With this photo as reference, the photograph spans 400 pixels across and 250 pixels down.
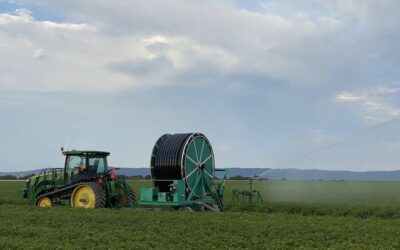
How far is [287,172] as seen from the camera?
2934cm

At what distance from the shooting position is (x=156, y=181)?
2355 cm

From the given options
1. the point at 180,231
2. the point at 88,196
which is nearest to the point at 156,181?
the point at 88,196

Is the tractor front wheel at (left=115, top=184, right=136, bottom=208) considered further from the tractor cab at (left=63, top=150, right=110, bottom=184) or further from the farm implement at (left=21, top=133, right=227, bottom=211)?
the tractor cab at (left=63, top=150, right=110, bottom=184)

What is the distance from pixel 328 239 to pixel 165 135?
12148mm

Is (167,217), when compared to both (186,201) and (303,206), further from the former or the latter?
(303,206)

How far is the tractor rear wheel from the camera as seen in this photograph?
2266cm

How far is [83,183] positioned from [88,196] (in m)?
0.76

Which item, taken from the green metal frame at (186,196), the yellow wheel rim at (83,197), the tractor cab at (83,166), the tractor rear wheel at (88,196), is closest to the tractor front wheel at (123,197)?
the tractor cab at (83,166)

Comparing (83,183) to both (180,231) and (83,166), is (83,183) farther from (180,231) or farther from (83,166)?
(180,231)

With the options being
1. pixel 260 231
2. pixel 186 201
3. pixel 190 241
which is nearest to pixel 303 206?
pixel 186 201

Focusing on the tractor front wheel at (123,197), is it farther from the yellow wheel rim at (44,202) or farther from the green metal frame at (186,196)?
the yellow wheel rim at (44,202)

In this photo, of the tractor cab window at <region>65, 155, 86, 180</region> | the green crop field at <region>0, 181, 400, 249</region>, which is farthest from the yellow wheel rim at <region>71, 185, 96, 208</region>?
the green crop field at <region>0, 181, 400, 249</region>

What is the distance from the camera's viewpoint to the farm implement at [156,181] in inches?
904

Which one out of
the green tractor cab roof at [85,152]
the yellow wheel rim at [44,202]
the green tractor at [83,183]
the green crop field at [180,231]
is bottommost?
the green crop field at [180,231]
